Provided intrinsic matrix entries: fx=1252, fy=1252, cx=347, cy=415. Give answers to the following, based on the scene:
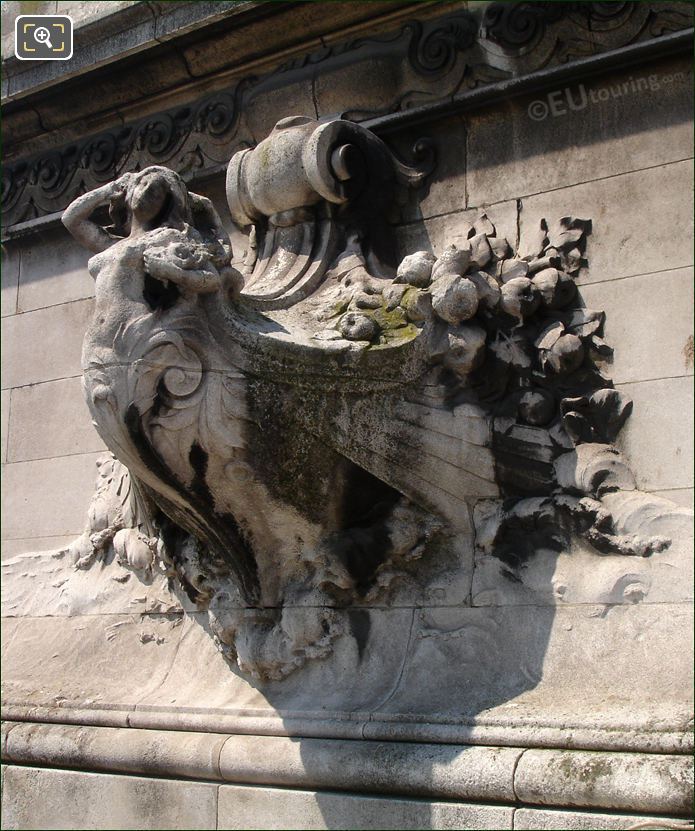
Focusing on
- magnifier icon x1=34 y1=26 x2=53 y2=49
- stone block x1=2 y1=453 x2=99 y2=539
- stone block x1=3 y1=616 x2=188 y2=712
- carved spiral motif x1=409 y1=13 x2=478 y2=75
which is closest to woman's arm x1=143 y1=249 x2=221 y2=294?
→ carved spiral motif x1=409 y1=13 x2=478 y2=75

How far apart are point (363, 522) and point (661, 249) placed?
4.80ft

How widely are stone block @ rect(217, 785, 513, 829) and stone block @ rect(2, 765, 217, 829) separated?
0.13 metres

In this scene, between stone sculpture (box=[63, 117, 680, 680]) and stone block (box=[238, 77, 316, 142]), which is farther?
stone block (box=[238, 77, 316, 142])

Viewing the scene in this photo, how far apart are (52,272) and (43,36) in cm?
117

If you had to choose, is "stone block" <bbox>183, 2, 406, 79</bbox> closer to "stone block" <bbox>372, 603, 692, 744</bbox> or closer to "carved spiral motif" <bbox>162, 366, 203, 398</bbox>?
"carved spiral motif" <bbox>162, 366, 203, 398</bbox>

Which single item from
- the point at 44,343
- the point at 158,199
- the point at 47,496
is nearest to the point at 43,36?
the point at 44,343

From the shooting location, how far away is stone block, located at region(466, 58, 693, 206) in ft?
14.8

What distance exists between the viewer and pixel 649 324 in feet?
14.4

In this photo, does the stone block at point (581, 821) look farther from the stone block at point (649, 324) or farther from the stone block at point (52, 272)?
the stone block at point (52, 272)

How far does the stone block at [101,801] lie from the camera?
4.70 m

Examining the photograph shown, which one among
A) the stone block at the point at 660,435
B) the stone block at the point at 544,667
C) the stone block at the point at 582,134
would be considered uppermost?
the stone block at the point at 582,134

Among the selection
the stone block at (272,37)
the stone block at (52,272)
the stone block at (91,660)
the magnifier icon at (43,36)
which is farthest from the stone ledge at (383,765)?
the magnifier icon at (43,36)

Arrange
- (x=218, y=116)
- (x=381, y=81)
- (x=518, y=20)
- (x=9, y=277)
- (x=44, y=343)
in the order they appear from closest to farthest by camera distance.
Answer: (x=518, y=20) < (x=381, y=81) < (x=218, y=116) < (x=44, y=343) < (x=9, y=277)

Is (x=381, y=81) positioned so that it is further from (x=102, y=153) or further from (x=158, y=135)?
(x=102, y=153)
